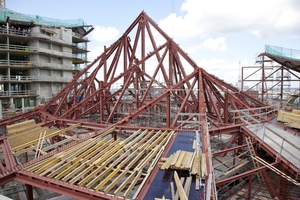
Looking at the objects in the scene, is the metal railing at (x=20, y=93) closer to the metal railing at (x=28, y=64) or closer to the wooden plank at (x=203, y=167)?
the metal railing at (x=28, y=64)

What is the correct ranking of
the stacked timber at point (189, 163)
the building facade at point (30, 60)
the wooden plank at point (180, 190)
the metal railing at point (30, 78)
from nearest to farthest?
the wooden plank at point (180, 190), the stacked timber at point (189, 163), the metal railing at point (30, 78), the building facade at point (30, 60)

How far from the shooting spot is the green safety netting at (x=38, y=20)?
37.8 m

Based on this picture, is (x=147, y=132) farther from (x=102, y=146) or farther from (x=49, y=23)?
(x=49, y=23)

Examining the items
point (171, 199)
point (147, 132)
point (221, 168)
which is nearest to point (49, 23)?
point (147, 132)

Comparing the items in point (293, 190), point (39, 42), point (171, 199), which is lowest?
point (293, 190)

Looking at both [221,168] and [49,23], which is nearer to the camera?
[221,168]

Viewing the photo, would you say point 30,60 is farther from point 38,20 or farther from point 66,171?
point 66,171

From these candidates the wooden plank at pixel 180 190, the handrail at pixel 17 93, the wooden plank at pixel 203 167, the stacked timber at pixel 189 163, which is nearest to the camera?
the wooden plank at pixel 180 190

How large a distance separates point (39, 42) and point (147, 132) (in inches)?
1384

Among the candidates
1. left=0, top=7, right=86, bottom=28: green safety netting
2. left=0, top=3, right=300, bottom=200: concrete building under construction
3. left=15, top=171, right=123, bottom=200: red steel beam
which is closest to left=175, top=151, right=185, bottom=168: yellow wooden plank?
left=0, top=3, right=300, bottom=200: concrete building under construction

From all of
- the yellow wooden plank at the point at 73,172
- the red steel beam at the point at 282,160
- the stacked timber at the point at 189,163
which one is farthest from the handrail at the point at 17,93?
the red steel beam at the point at 282,160

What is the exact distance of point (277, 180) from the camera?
1208 centimetres

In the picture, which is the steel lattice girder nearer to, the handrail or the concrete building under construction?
the concrete building under construction

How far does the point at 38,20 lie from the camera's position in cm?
4216
